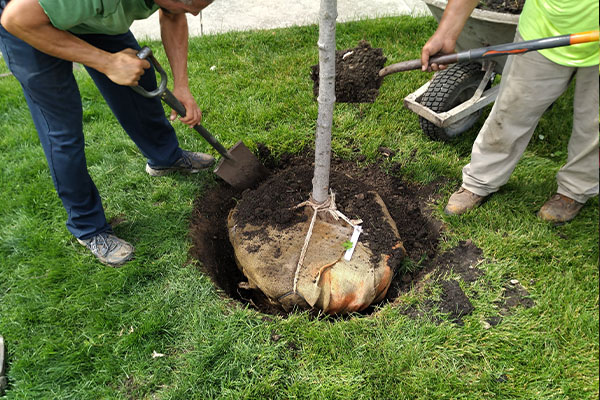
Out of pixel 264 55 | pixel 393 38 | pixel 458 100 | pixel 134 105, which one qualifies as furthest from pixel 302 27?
pixel 134 105

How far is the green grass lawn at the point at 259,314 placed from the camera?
6.62ft

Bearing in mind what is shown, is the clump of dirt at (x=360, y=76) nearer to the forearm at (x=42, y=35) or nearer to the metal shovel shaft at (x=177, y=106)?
the metal shovel shaft at (x=177, y=106)

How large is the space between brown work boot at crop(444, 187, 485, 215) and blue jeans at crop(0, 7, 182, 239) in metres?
1.96

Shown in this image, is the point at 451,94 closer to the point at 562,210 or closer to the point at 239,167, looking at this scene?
the point at 562,210

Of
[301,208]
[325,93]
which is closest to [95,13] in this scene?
[325,93]

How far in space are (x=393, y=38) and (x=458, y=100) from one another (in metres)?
1.50

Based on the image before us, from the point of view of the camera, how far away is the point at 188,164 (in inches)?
121

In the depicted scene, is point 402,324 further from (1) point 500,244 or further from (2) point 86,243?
(2) point 86,243

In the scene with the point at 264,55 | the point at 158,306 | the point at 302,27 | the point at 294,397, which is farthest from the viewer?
the point at 302,27

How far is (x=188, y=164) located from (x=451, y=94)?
1.98m

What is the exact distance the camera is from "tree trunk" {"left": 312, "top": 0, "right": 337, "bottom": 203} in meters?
1.74

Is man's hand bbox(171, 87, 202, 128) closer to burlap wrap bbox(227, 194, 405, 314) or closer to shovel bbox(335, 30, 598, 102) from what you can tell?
burlap wrap bbox(227, 194, 405, 314)

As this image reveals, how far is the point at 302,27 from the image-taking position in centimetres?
459

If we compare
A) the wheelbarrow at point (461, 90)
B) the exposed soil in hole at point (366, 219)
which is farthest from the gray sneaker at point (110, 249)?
the wheelbarrow at point (461, 90)
